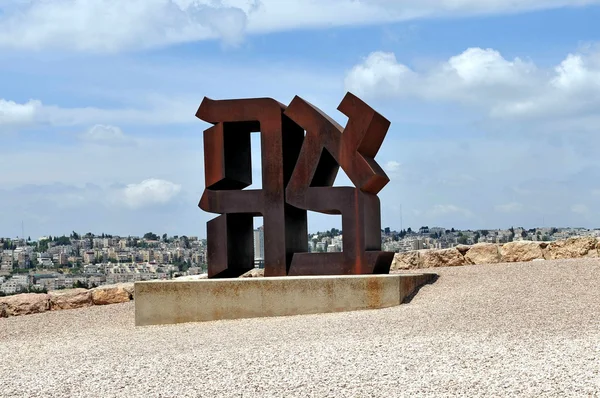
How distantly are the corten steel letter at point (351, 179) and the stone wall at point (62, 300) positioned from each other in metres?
5.07

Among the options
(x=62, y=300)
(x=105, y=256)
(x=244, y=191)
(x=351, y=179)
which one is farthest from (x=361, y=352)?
(x=105, y=256)

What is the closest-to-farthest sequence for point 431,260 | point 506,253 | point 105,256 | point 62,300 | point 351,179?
1. point 351,179
2. point 62,300
3. point 506,253
4. point 431,260
5. point 105,256

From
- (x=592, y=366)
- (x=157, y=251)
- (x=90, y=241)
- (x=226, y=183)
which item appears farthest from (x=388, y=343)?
(x=90, y=241)

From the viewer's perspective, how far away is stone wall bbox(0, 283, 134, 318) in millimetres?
18156

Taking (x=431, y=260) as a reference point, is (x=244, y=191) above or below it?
above

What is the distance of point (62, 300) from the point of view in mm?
18203

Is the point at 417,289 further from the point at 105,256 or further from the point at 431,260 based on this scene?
the point at 105,256

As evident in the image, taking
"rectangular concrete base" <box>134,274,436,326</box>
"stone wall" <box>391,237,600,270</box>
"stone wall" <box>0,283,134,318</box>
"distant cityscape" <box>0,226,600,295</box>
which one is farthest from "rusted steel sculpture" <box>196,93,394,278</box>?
"distant cityscape" <box>0,226,600,295</box>

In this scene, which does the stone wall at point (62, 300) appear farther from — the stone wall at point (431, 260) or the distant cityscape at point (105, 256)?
the distant cityscape at point (105, 256)

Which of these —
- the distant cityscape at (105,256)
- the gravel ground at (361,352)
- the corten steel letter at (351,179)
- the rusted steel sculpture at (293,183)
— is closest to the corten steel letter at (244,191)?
the rusted steel sculpture at (293,183)

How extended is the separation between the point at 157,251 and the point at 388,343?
A: 209 ft

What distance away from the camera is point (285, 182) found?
15.2 metres

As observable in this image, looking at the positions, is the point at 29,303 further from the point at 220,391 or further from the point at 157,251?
the point at 157,251

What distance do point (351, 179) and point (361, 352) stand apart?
18.8ft
